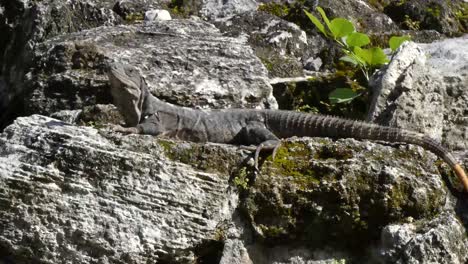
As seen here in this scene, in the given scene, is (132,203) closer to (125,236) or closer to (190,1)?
(125,236)

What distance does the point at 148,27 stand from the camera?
24.7ft

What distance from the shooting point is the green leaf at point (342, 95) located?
6.71 meters

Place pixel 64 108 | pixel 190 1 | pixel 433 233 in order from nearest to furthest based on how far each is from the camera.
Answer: pixel 433 233 → pixel 64 108 → pixel 190 1

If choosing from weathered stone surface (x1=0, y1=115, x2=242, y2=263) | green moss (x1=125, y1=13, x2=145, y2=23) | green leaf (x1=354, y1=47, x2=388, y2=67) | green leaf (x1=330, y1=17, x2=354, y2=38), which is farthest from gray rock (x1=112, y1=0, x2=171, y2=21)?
weathered stone surface (x1=0, y1=115, x2=242, y2=263)

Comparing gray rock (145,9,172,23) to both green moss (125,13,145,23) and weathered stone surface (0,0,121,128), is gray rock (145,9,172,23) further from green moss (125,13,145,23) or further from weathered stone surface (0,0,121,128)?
weathered stone surface (0,0,121,128)

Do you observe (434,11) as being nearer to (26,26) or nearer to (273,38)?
(273,38)

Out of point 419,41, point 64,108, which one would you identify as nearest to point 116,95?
point 64,108

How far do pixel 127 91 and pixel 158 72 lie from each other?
86 cm

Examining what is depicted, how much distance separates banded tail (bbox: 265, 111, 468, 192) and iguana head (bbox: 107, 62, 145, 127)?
0.99 metres

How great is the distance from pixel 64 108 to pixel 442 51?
3291 mm

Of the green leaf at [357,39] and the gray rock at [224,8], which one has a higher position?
the green leaf at [357,39]

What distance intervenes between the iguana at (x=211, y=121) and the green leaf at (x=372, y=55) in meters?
1.14

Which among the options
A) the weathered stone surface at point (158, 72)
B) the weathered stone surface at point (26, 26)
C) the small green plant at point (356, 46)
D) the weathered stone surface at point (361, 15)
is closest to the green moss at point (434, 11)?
the weathered stone surface at point (361, 15)

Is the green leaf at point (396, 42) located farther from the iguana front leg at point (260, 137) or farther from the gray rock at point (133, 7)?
the gray rock at point (133, 7)
